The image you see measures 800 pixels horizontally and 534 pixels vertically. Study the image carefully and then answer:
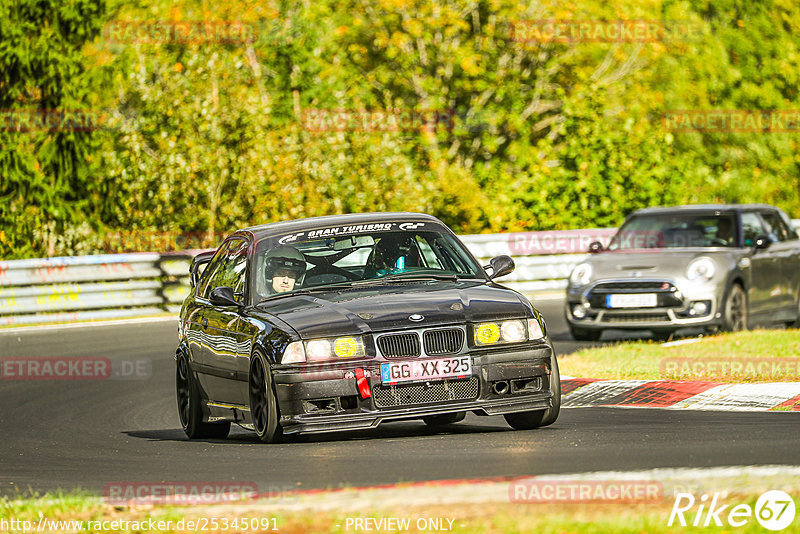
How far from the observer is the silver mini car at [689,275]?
16578 millimetres

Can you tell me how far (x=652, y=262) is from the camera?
16.9m

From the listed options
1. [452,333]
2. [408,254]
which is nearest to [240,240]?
[408,254]

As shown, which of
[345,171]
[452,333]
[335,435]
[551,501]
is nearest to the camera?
[551,501]

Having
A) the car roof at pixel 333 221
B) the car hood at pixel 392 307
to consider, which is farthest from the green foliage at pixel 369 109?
the car hood at pixel 392 307

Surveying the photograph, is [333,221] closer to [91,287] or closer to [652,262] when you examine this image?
[652,262]

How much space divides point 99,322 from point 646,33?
2502 cm

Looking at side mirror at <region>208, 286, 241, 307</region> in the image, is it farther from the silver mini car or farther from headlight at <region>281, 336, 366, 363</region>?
the silver mini car

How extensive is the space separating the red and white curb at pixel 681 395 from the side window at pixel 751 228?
5.87 meters

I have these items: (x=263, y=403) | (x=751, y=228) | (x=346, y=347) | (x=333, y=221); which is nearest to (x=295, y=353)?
(x=346, y=347)

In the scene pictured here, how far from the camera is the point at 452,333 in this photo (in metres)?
8.98

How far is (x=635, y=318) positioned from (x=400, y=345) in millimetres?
8262

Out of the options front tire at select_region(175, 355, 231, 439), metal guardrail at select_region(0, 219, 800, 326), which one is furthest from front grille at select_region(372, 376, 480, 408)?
metal guardrail at select_region(0, 219, 800, 326)

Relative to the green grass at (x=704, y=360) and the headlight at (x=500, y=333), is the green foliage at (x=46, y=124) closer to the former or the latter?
the green grass at (x=704, y=360)

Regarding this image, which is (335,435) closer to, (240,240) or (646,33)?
(240,240)
